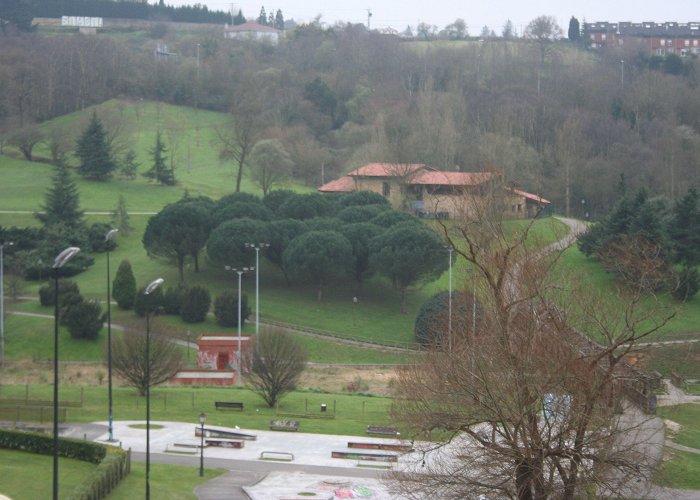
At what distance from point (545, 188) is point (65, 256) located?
245 ft

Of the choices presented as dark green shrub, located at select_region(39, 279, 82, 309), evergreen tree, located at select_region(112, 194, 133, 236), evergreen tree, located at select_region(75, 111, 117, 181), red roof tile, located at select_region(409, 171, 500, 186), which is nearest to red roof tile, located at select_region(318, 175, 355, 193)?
red roof tile, located at select_region(409, 171, 500, 186)

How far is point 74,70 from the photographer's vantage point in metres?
121

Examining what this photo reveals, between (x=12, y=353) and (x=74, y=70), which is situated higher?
(x=74, y=70)

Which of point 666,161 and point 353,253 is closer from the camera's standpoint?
point 353,253

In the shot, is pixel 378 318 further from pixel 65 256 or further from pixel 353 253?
pixel 65 256

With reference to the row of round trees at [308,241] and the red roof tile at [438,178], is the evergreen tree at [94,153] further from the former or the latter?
the red roof tile at [438,178]

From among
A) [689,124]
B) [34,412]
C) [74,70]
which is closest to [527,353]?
[34,412]

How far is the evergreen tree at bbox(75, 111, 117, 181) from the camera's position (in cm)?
9031

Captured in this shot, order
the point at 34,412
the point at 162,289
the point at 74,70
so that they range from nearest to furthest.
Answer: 1. the point at 34,412
2. the point at 162,289
3. the point at 74,70

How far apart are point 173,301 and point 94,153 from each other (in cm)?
3261

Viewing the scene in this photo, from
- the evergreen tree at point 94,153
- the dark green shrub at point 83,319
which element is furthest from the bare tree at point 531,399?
the evergreen tree at point 94,153

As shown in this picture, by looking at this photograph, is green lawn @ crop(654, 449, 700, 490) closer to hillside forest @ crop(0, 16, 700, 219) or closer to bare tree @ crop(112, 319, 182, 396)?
bare tree @ crop(112, 319, 182, 396)

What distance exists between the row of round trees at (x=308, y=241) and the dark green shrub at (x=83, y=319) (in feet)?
32.5

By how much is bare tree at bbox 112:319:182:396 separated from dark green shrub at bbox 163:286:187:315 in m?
15.6
